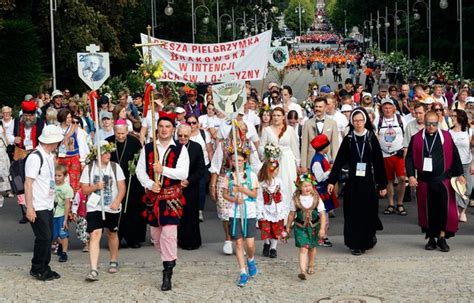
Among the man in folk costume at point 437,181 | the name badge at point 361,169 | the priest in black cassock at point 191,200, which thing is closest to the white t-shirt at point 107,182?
the priest in black cassock at point 191,200

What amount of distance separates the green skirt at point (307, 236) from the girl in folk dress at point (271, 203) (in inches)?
31.4

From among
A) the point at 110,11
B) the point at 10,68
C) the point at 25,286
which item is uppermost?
the point at 110,11

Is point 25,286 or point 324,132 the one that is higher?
point 324,132

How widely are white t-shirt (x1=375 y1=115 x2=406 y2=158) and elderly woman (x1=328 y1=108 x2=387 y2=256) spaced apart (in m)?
3.22

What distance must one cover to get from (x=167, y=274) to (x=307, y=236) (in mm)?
1613

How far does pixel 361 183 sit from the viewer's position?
40.3 feet

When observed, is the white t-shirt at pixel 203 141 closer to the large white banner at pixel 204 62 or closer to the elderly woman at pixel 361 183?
the large white banner at pixel 204 62

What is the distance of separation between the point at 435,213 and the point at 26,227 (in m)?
6.26

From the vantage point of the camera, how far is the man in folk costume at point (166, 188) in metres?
10.4

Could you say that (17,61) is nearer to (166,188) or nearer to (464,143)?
(464,143)

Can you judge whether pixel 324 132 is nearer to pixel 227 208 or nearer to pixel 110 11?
pixel 227 208

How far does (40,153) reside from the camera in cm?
1087

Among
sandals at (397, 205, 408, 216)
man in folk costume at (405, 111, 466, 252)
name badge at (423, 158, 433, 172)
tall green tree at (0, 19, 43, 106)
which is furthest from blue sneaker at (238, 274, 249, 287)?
tall green tree at (0, 19, 43, 106)

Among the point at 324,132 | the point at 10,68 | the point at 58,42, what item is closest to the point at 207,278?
the point at 324,132
